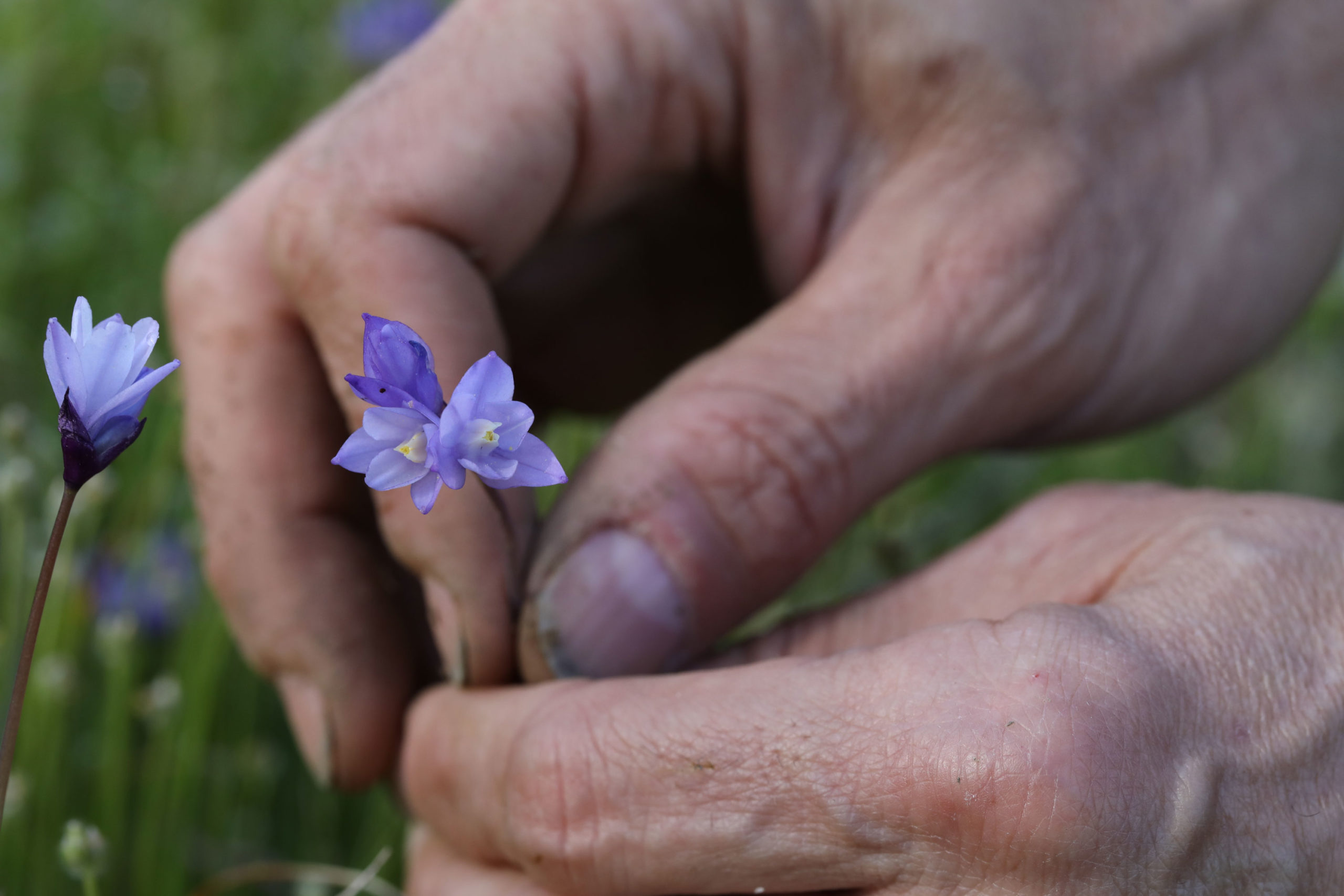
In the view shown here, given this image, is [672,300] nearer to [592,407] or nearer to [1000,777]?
[592,407]

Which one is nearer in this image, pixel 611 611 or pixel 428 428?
pixel 428 428

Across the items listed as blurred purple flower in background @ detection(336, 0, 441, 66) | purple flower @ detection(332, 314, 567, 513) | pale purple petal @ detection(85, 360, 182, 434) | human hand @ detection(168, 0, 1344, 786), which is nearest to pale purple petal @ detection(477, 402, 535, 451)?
purple flower @ detection(332, 314, 567, 513)

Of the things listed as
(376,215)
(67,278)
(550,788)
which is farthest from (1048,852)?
(67,278)

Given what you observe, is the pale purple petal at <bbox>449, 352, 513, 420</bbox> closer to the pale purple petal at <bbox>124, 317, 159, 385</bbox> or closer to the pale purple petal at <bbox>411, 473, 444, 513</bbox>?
the pale purple petal at <bbox>411, 473, 444, 513</bbox>

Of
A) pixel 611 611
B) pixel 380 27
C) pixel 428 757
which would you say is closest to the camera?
pixel 611 611

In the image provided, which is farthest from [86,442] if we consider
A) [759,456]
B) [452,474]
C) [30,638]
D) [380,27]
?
[380,27]

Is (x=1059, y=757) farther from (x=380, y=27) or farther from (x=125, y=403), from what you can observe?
(x=380, y=27)
